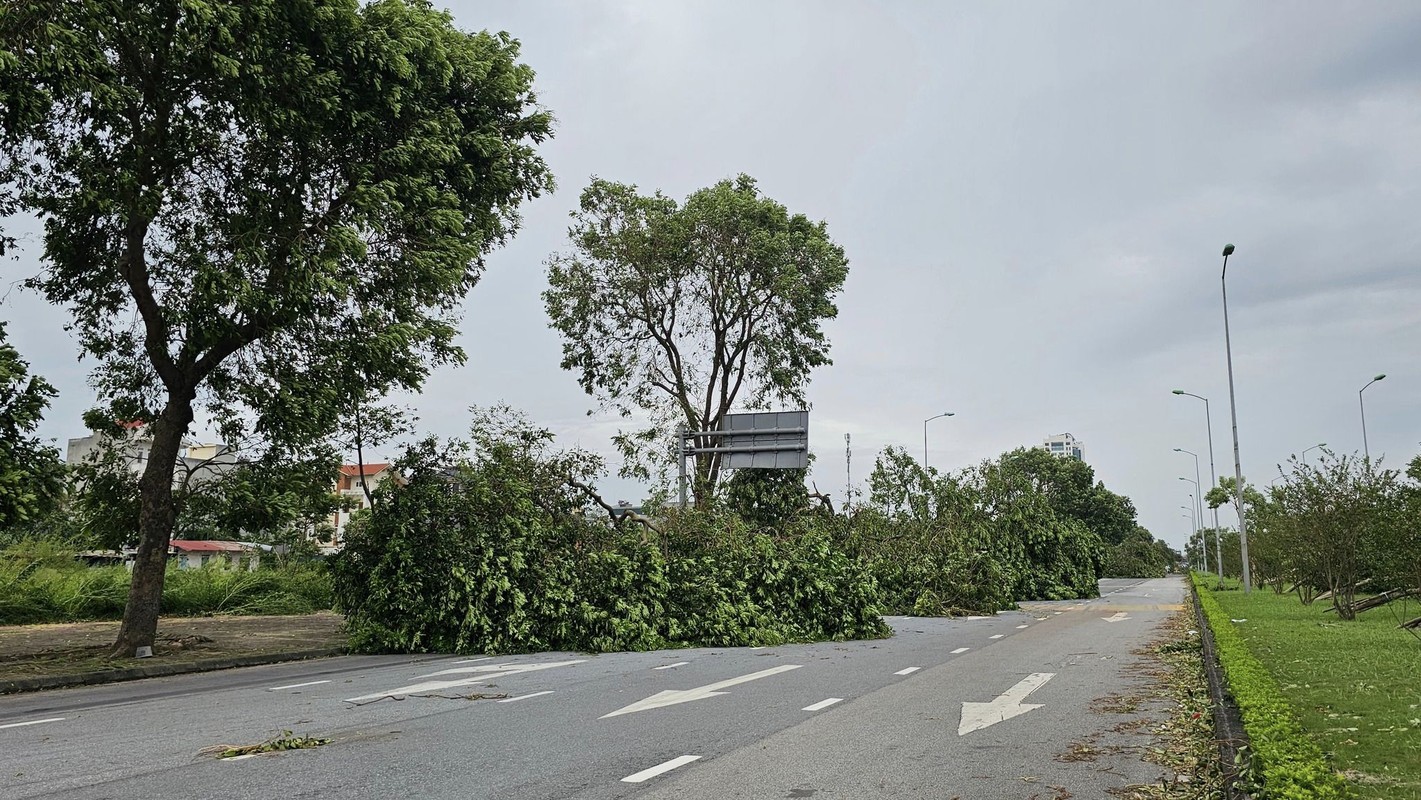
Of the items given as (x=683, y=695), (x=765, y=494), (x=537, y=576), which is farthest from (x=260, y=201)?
(x=765, y=494)

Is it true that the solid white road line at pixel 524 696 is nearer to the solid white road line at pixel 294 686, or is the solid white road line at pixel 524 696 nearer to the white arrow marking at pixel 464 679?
the white arrow marking at pixel 464 679

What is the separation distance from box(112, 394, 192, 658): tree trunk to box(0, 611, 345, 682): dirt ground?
460 mm

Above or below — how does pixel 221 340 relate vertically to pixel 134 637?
above

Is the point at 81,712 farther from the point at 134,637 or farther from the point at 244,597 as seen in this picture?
the point at 244,597

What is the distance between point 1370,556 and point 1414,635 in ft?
19.6

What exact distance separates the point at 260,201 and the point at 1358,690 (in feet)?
48.3

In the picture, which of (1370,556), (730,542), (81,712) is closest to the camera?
(81,712)

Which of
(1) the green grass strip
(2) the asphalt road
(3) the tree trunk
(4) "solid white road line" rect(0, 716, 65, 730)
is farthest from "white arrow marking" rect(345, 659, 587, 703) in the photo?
(1) the green grass strip

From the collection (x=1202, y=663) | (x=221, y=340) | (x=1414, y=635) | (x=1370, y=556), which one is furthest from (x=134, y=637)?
(x=1370, y=556)

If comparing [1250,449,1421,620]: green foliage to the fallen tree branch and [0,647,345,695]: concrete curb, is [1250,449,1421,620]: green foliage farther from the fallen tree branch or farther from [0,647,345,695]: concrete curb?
[0,647,345,695]: concrete curb

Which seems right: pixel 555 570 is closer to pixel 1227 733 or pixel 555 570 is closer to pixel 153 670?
pixel 153 670

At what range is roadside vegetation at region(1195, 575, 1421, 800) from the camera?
500 cm

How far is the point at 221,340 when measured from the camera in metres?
14.6

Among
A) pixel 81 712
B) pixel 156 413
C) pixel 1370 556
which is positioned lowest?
A: pixel 81 712
